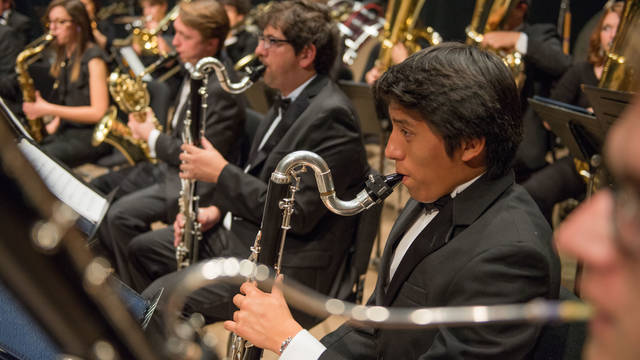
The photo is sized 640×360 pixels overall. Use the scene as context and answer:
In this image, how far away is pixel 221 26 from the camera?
2.79 meters

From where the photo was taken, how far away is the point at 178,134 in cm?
282

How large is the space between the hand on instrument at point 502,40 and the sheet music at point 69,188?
2456 millimetres

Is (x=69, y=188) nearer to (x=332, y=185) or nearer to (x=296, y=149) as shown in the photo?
(x=296, y=149)

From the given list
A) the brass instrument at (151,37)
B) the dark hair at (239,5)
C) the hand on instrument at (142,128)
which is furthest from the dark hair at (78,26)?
the dark hair at (239,5)

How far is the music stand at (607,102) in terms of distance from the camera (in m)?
1.72

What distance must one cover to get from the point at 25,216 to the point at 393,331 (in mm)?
873

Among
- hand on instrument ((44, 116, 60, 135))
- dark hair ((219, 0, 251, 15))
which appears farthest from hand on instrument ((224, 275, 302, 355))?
dark hair ((219, 0, 251, 15))

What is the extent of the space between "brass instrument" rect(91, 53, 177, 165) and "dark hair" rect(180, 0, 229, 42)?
1.91 feet

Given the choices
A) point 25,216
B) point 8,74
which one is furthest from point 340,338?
point 8,74

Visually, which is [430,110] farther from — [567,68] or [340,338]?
[567,68]

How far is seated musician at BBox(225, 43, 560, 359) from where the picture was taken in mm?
1073

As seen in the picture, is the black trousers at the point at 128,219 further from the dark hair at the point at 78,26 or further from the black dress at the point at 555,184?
the black dress at the point at 555,184

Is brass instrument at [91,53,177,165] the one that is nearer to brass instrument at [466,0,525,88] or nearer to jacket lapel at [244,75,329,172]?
jacket lapel at [244,75,329,172]

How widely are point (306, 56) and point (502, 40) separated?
1617 mm
